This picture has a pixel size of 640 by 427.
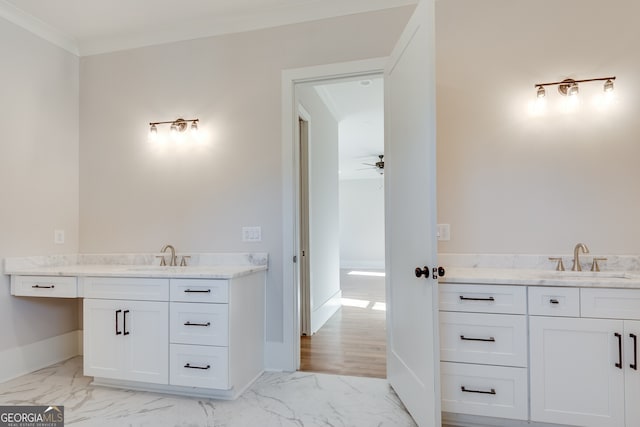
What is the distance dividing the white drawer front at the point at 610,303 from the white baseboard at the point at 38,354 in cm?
372

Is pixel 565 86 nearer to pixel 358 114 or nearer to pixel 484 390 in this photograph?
pixel 484 390

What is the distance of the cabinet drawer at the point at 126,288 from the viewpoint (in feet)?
7.36

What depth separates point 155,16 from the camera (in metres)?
2.72

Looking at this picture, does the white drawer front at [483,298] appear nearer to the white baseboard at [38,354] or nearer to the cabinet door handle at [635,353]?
the cabinet door handle at [635,353]

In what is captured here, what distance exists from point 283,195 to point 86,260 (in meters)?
1.93

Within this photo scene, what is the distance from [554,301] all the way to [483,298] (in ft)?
1.08

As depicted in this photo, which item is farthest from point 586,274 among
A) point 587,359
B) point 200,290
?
point 200,290

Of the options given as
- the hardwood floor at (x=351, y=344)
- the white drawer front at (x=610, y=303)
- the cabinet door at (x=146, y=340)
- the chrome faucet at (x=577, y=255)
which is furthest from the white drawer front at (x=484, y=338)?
the cabinet door at (x=146, y=340)

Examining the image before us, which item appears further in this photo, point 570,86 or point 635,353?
point 570,86

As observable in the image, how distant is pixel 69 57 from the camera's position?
3.06 metres

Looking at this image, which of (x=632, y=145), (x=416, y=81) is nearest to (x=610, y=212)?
(x=632, y=145)

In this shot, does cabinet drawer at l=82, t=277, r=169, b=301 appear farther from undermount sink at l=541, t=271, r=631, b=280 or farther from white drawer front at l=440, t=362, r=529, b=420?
undermount sink at l=541, t=271, r=631, b=280

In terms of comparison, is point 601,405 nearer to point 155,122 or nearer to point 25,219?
point 155,122

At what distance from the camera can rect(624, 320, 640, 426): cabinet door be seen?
1623mm
